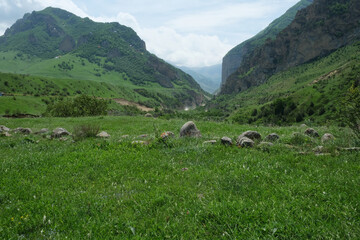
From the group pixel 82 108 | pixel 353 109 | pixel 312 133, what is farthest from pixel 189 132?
→ pixel 82 108

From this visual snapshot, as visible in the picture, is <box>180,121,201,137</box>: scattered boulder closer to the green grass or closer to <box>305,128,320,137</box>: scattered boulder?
the green grass

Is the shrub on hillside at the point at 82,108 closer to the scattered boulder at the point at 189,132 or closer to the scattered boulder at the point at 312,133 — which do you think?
the scattered boulder at the point at 189,132

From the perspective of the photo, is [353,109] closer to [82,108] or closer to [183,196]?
[183,196]

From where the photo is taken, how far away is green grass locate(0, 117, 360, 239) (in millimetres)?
5035

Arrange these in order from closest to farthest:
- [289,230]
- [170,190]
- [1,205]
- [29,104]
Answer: [289,230] < [1,205] < [170,190] < [29,104]

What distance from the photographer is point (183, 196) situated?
261 inches

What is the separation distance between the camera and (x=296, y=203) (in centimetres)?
566

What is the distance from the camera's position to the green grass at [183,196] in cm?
504

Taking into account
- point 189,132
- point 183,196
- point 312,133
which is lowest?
point 183,196

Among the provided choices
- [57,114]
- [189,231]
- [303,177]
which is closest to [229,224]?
[189,231]

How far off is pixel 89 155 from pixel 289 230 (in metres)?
9.22

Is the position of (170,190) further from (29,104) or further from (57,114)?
(29,104)

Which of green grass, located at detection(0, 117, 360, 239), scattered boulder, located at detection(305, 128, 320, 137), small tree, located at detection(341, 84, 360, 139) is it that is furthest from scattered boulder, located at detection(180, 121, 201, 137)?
small tree, located at detection(341, 84, 360, 139)

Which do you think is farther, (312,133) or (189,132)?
(189,132)
